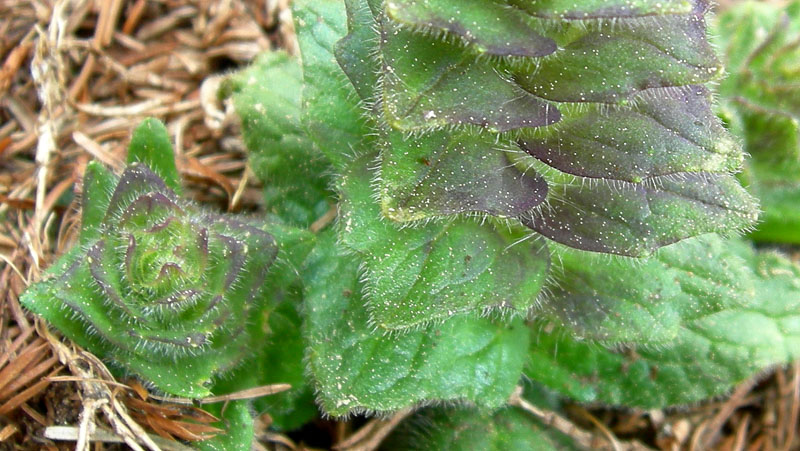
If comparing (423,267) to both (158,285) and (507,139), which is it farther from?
(158,285)

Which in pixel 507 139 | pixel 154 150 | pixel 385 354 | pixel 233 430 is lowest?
pixel 233 430

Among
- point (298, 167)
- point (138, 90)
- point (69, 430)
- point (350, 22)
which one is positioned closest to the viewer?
point (350, 22)

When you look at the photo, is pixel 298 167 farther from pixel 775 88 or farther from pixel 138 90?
pixel 775 88

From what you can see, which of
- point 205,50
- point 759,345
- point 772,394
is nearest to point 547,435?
point 759,345

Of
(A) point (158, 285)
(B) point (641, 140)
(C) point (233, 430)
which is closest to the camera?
(B) point (641, 140)

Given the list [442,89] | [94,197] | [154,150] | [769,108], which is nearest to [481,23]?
[442,89]

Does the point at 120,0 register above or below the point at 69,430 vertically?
above

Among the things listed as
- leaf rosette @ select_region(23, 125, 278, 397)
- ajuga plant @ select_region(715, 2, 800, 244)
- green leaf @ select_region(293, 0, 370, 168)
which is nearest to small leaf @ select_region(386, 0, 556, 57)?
green leaf @ select_region(293, 0, 370, 168)

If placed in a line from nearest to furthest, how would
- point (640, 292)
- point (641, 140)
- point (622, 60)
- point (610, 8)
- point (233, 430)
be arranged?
point (610, 8) → point (622, 60) → point (641, 140) → point (233, 430) → point (640, 292)
